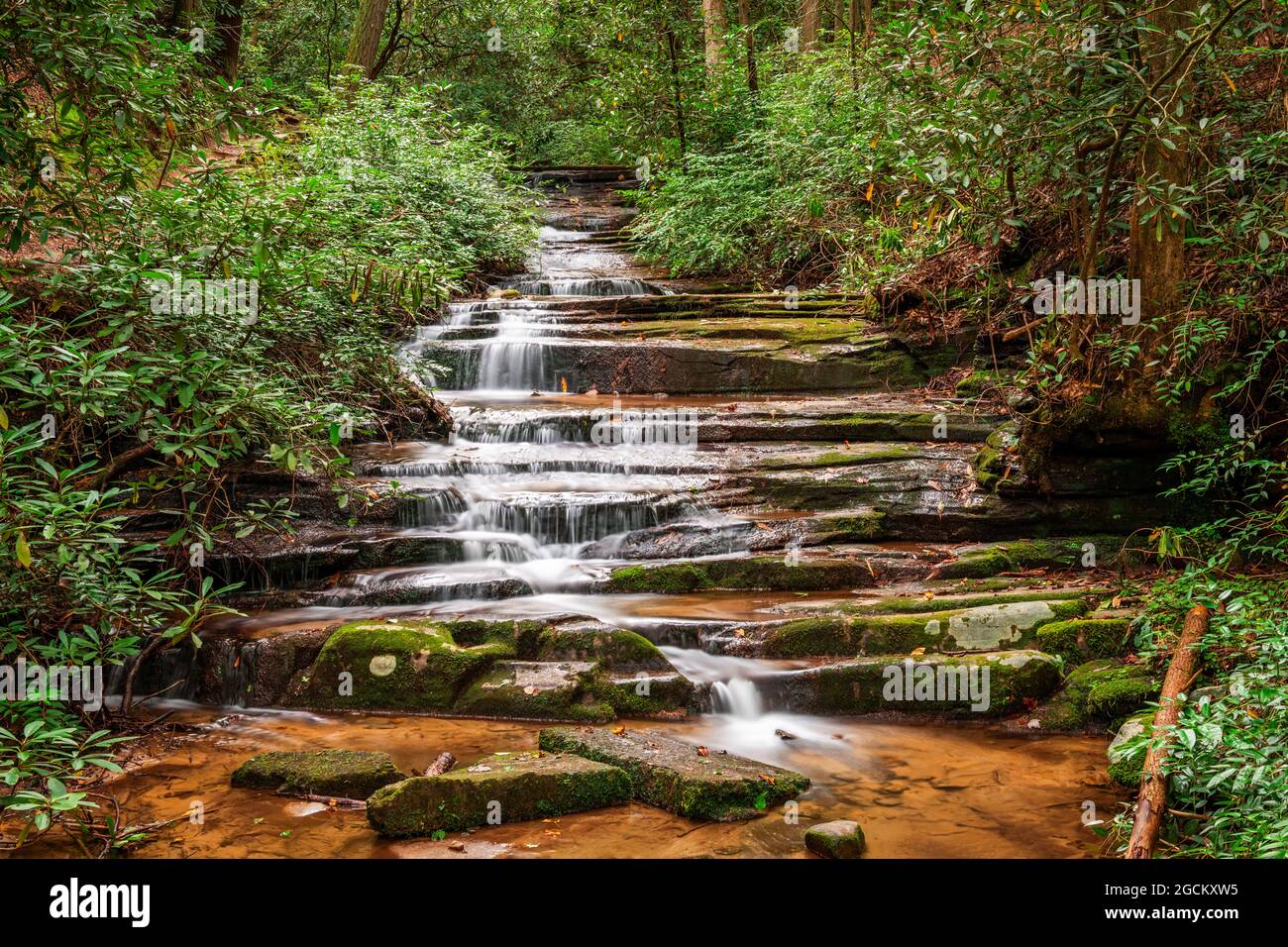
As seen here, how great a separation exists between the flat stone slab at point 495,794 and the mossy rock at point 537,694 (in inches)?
39.6

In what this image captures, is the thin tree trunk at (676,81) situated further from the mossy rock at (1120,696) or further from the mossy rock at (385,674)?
the mossy rock at (1120,696)

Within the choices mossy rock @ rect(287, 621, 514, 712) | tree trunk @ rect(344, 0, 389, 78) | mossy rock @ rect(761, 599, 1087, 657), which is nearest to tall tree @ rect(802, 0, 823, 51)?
tree trunk @ rect(344, 0, 389, 78)

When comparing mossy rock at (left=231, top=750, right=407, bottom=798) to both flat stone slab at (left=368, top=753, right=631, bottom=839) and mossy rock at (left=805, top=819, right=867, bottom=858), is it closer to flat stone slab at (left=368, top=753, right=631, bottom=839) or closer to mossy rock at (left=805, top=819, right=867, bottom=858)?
flat stone slab at (left=368, top=753, right=631, bottom=839)

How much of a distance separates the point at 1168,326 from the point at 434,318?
9034mm

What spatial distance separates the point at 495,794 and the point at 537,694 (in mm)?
1437

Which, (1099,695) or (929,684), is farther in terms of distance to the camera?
(929,684)

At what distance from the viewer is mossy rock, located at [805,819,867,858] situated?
13.4 ft

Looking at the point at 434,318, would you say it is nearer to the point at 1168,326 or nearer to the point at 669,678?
the point at 669,678

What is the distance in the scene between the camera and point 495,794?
174 inches

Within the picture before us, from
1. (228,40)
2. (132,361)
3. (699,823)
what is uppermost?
(228,40)

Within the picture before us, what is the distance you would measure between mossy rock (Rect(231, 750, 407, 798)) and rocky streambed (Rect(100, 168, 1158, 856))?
0.02 metres

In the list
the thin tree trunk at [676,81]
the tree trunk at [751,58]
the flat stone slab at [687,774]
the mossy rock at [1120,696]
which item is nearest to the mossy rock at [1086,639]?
the mossy rock at [1120,696]

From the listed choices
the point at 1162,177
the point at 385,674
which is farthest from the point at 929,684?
the point at 1162,177

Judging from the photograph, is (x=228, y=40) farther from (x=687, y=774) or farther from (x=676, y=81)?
(x=687, y=774)
